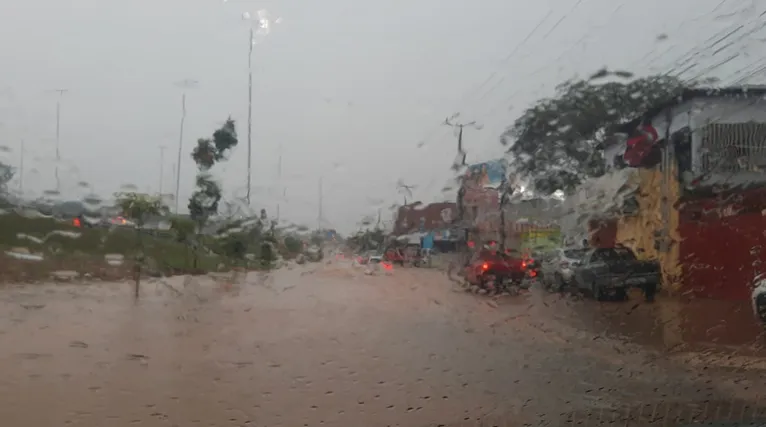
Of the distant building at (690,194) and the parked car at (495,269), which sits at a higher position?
the distant building at (690,194)

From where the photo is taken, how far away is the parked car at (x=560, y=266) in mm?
14336

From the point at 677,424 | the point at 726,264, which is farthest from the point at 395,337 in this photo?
the point at 726,264

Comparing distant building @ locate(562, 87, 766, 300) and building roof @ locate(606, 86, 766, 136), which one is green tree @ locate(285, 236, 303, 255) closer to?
distant building @ locate(562, 87, 766, 300)

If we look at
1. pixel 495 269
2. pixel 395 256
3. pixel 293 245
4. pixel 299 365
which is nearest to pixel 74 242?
pixel 299 365

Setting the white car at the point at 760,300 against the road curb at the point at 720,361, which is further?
the white car at the point at 760,300

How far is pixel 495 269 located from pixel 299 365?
8.70 m

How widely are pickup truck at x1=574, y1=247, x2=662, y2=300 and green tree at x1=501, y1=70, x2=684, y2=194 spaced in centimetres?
239

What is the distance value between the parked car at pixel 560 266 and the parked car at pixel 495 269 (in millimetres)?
564

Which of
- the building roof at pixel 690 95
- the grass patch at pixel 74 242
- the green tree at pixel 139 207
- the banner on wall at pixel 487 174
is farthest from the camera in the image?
the banner on wall at pixel 487 174

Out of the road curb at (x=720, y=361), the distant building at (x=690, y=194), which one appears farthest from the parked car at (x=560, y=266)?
the road curb at (x=720, y=361)

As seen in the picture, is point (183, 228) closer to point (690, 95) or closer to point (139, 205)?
point (139, 205)

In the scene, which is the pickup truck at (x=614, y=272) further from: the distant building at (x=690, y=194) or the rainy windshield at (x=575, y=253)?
the distant building at (x=690, y=194)

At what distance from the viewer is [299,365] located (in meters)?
8.88

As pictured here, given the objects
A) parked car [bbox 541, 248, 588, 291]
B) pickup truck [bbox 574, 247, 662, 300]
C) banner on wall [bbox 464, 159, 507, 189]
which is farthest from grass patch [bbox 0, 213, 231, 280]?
pickup truck [bbox 574, 247, 662, 300]
